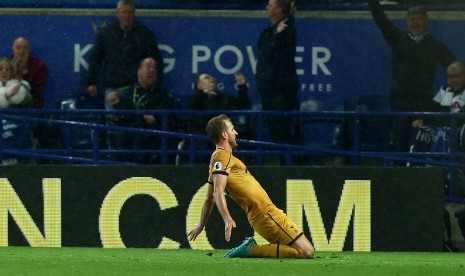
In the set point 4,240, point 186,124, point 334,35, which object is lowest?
point 4,240

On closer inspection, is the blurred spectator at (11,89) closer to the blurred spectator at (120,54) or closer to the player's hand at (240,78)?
the blurred spectator at (120,54)

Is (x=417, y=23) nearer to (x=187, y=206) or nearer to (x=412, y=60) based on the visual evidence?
(x=412, y=60)

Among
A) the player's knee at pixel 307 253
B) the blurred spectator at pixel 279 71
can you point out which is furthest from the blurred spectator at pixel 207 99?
the player's knee at pixel 307 253

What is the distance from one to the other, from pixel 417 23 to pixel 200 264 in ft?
20.2

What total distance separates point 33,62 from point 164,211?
2881 millimetres

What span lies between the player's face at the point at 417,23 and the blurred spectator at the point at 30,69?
4.57 meters

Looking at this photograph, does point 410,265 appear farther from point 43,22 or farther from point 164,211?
point 43,22

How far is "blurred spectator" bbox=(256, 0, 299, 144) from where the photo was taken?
1698 centimetres

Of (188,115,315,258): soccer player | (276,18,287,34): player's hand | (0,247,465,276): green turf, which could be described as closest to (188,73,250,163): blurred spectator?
(276,18,287,34): player's hand

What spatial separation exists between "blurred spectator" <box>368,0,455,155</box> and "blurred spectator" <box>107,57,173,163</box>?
9.18 feet

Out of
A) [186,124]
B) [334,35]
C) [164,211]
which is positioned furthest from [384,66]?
[164,211]

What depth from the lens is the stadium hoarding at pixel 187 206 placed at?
1574 cm

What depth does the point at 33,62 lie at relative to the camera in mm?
17391

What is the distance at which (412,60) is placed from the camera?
17.3 metres
